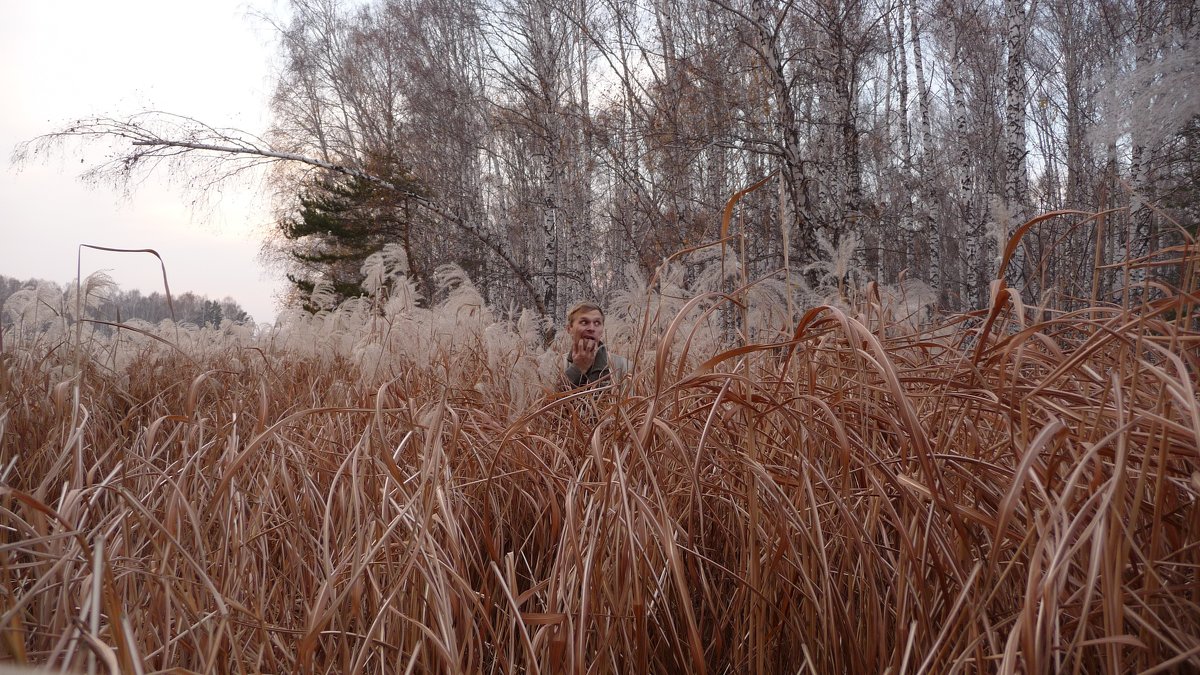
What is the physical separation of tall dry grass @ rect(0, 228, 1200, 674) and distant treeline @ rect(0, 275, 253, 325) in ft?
4.35

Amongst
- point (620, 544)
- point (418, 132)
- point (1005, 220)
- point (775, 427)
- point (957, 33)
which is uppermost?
point (418, 132)

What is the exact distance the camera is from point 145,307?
7328 mm

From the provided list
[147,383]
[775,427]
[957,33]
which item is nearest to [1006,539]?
[775,427]

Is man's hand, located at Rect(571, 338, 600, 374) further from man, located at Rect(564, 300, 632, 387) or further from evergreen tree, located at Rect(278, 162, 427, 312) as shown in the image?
evergreen tree, located at Rect(278, 162, 427, 312)

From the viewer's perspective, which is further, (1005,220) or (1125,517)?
(1005,220)

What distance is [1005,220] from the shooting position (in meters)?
1.82

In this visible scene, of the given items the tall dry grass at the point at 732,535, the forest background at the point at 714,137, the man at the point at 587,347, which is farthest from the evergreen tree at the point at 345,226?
the tall dry grass at the point at 732,535

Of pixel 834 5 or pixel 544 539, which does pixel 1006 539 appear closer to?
pixel 544 539

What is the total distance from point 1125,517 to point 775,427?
2.18 feet

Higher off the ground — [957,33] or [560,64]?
[560,64]

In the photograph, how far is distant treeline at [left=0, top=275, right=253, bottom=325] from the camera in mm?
4105

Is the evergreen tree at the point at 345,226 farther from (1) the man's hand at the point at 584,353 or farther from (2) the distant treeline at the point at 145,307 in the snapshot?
(1) the man's hand at the point at 584,353

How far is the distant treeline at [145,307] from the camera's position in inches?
162

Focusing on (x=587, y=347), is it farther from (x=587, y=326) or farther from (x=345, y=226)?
(x=345, y=226)
